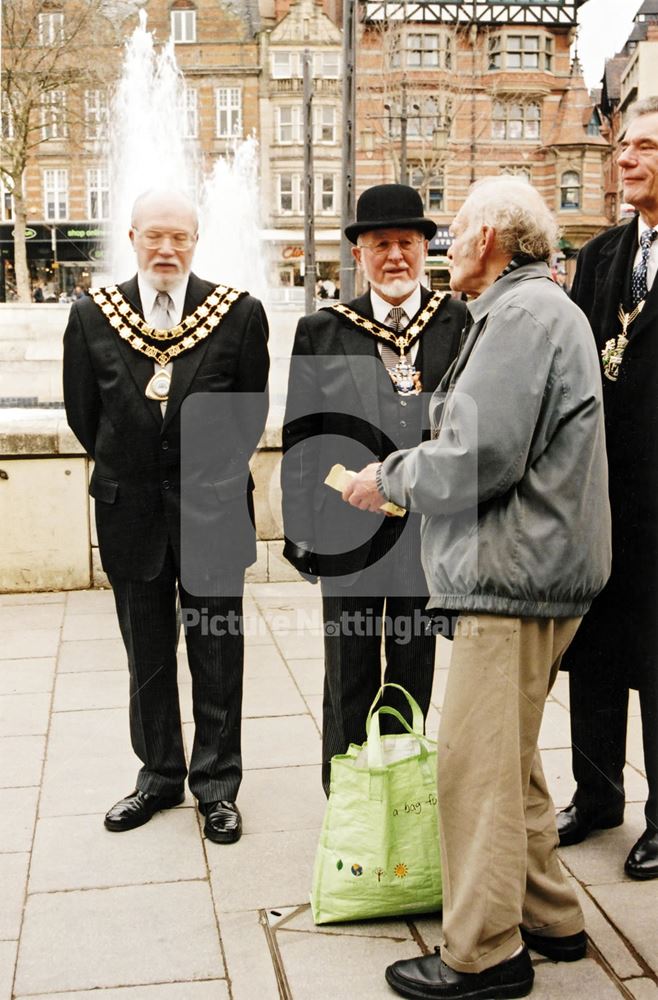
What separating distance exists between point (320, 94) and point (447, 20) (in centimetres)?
633

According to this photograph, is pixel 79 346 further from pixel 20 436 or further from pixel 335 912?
pixel 20 436

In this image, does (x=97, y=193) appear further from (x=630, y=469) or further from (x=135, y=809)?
(x=630, y=469)

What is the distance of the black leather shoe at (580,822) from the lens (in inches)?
141

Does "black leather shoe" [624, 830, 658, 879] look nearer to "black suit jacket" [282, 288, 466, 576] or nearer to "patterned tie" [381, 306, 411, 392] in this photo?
"black suit jacket" [282, 288, 466, 576]

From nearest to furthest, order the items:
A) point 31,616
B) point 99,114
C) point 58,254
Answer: point 31,616 → point 99,114 → point 58,254

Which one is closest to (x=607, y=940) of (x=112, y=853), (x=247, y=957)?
(x=247, y=957)

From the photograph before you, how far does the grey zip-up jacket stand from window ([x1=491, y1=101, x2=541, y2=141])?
165 feet

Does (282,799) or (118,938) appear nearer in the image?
(118,938)

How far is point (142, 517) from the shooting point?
361cm

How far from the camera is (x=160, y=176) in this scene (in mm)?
33406

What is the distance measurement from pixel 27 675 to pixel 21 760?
1.11 m

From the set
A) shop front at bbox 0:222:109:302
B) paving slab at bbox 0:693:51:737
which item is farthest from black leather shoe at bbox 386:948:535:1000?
shop front at bbox 0:222:109:302

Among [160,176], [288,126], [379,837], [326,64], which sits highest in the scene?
[326,64]

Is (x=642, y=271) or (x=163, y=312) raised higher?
(x=642, y=271)
